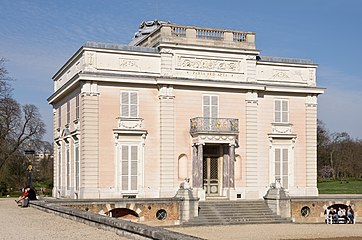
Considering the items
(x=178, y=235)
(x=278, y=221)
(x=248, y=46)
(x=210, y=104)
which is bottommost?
(x=278, y=221)

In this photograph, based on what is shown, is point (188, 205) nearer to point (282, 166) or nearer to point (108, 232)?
point (282, 166)

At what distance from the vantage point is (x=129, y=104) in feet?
101

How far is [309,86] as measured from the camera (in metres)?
34.6

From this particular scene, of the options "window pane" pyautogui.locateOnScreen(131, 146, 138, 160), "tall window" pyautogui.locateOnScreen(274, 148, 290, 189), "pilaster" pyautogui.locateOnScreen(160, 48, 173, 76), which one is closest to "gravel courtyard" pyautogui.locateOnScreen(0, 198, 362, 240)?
"tall window" pyautogui.locateOnScreen(274, 148, 290, 189)

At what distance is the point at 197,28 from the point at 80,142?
870 cm

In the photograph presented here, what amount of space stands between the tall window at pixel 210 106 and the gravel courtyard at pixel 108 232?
7.07 meters

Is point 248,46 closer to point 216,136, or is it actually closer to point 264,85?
point 264,85

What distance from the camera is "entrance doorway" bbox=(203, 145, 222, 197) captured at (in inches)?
1275

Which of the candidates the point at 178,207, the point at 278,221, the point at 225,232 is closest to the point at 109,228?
the point at 225,232

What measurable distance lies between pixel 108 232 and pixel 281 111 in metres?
20.1

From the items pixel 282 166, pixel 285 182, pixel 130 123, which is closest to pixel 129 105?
pixel 130 123

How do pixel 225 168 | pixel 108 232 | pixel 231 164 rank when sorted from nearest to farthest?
pixel 108 232, pixel 231 164, pixel 225 168

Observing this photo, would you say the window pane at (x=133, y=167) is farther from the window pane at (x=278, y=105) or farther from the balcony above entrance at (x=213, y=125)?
the window pane at (x=278, y=105)

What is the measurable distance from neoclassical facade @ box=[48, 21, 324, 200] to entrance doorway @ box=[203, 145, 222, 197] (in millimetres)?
54
